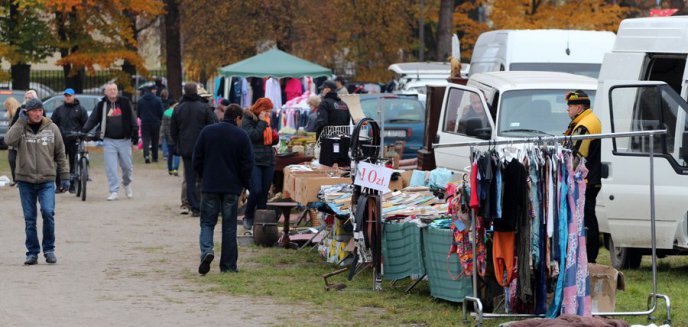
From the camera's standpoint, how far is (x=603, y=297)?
10.2 metres

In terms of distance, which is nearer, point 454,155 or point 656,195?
point 656,195

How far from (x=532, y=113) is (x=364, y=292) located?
4.52 metres

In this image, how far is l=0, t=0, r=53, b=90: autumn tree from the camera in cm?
3972

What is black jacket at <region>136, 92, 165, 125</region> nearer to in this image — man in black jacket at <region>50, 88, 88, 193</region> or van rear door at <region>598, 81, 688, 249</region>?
man in black jacket at <region>50, 88, 88, 193</region>

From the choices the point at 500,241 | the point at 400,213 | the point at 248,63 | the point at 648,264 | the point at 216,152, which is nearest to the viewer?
the point at 500,241

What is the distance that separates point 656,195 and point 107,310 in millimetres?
4962

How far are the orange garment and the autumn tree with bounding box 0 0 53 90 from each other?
3142 centimetres

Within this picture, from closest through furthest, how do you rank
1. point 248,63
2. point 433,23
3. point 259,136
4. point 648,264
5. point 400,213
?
point 400,213 → point 648,264 → point 259,136 → point 248,63 → point 433,23

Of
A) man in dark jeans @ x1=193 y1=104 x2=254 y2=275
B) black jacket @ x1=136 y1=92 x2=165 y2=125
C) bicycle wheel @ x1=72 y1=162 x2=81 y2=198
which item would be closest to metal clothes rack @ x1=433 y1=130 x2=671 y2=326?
man in dark jeans @ x1=193 y1=104 x2=254 y2=275

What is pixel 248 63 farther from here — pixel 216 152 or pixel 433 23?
pixel 433 23

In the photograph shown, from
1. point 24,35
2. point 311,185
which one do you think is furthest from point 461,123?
point 24,35

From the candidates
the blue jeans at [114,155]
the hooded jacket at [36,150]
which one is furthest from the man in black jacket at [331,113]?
the hooded jacket at [36,150]

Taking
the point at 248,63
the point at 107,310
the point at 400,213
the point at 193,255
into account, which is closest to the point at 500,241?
the point at 400,213

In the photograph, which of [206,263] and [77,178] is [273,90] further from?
[206,263]
